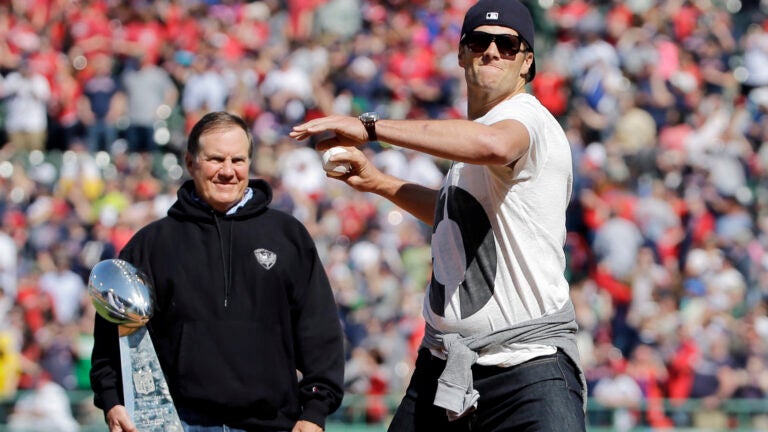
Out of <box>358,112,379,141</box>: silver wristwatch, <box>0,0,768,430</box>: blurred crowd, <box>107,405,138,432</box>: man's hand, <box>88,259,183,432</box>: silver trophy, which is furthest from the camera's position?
<box>0,0,768,430</box>: blurred crowd

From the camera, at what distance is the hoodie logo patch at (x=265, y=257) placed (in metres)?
5.13

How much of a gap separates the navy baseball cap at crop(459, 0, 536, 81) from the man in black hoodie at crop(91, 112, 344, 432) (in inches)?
43.9

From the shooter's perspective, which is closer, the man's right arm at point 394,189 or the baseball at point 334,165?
the baseball at point 334,165

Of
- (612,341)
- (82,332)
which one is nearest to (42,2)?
(82,332)

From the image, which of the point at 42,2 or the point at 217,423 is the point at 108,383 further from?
the point at 42,2

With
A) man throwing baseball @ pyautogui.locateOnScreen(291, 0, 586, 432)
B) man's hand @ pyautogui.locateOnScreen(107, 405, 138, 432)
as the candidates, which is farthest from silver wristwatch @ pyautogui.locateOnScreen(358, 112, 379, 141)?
man's hand @ pyautogui.locateOnScreen(107, 405, 138, 432)

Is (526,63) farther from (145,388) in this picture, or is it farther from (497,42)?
(145,388)

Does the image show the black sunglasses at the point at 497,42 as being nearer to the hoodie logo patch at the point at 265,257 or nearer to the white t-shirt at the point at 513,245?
the white t-shirt at the point at 513,245

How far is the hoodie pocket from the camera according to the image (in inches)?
196

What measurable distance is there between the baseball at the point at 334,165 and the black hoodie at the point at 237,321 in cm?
43

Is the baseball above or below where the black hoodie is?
above

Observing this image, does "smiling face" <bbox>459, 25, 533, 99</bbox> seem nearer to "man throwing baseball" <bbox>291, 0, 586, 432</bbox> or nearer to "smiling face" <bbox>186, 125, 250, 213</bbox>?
"man throwing baseball" <bbox>291, 0, 586, 432</bbox>

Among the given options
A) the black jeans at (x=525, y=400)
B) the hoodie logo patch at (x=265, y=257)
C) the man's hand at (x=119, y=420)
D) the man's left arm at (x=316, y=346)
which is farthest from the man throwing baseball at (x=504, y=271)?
the man's hand at (x=119, y=420)

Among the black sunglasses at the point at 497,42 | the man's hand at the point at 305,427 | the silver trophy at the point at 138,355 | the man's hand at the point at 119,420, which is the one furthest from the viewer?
the man's hand at the point at 305,427
